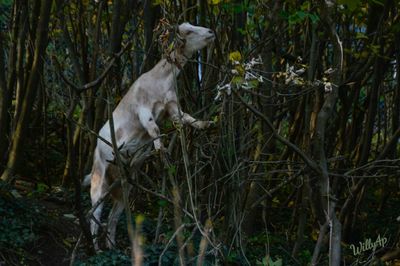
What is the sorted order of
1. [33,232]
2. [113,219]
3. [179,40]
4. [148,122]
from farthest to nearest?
[33,232], [113,219], [148,122], [179,40]

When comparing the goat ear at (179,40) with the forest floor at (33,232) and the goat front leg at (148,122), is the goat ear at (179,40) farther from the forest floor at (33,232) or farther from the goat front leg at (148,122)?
the forest floor at (33,232)

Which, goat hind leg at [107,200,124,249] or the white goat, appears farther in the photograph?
goat hind leg at [107,200,124,249]

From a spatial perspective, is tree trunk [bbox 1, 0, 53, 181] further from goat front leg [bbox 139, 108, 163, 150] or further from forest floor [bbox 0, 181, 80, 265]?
goat front leg [bbox 139, 108, 163, 150]

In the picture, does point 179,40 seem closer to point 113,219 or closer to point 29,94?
point 113,219

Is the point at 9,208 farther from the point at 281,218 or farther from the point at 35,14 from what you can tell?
the point at 281,218

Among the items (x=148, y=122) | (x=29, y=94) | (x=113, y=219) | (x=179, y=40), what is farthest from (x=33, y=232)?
(x=179, y=40)

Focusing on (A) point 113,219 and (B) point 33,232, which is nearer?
(A) point 113,219

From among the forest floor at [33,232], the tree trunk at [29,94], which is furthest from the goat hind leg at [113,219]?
the tree trunk at [29,94]

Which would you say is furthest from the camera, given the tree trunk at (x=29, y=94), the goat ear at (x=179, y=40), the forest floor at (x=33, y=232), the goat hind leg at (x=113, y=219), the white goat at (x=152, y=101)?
the tree trunk at (x=29, y=94)

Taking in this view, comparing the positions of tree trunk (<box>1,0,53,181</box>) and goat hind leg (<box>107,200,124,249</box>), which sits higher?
tree trunk (<box>1,0,53,181</box>)

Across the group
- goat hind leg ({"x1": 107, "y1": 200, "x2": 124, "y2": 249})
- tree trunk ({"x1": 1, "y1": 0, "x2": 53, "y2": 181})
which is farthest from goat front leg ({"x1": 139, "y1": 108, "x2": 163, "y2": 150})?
tree trunk ({"x1": 1, "y1": 0, "x2": 53, "y2": 181})

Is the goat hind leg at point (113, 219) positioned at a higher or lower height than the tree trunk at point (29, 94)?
lower

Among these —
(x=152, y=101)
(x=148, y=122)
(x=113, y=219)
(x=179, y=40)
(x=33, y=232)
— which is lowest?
(x=33, y=232)

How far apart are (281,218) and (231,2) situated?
4.48 metres
